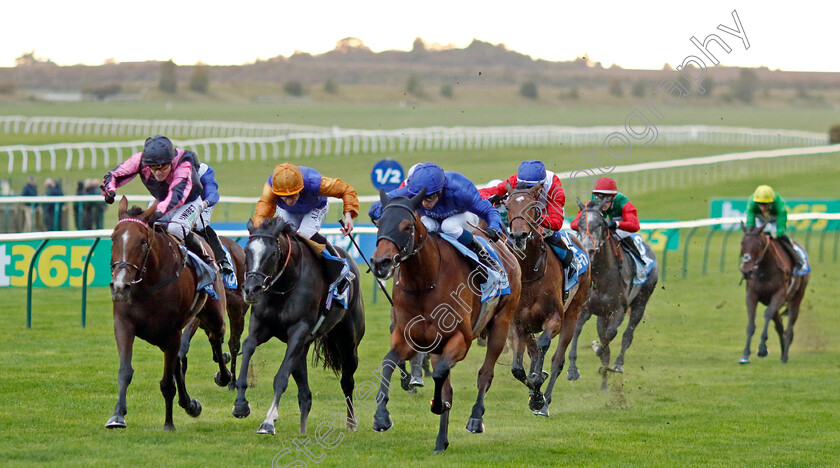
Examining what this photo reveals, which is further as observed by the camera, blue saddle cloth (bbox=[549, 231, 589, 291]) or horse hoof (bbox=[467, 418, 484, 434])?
blue saddle cloth (bbox=[549, 231, 589, 291])

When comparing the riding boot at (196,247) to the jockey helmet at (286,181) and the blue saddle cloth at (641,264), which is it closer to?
the jockey helmet at (286,181)

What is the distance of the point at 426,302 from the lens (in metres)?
7.01

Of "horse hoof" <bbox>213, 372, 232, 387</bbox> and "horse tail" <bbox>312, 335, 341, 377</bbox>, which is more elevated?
"horse tail" <bbox>312, 335, 341, 377</bbox>

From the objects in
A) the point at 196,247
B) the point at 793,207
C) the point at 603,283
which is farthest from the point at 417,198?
the point at 793,207

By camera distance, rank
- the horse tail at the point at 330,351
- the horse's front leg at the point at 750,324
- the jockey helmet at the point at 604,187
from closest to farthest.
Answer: the horse tail at the point at 330,351 → the jockey helmet at the point at 604,187 → the horse's front leg at the point at 750,324

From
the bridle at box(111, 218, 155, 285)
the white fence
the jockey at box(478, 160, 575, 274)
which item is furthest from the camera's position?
the white fence

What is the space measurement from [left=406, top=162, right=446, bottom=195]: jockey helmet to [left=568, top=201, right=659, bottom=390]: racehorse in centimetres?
326

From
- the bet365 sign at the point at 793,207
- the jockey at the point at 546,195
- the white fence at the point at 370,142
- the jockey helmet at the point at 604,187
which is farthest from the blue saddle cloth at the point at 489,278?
the white fence at the point at 370,142

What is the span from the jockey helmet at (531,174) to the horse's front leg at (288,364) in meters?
2.05

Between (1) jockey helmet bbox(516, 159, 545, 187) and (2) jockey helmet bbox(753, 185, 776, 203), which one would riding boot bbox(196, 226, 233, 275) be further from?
(2) jockey helmet bbox(753, 185, 776, 203)

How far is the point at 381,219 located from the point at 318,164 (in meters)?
26.3

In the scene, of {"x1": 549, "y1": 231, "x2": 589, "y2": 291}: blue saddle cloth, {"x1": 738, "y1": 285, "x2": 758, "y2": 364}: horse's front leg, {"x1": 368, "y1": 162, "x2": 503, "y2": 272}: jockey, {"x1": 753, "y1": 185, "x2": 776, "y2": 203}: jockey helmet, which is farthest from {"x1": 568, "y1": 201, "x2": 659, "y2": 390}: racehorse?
{"x1": 368, "y1": 162, "x2": 503, "y2": 272}: jockey

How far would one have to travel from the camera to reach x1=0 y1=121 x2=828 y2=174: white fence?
3008cm

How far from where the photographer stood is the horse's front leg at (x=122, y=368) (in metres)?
6.96
